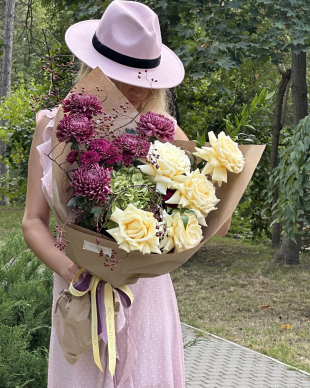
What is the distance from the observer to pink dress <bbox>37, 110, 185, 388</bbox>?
62.8 inches

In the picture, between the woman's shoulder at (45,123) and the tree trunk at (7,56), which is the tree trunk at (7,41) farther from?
the woman's shoulder at (45,123)

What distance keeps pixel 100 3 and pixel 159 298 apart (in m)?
5.33

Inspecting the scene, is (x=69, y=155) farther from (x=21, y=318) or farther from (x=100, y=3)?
(x=100, y=3)

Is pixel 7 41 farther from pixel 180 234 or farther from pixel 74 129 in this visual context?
pixel 180 234

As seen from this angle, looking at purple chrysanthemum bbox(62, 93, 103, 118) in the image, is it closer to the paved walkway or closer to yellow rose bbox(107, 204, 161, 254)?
yellow rose bbox(107, 204, 161, 254)

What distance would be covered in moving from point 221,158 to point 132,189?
253 mm

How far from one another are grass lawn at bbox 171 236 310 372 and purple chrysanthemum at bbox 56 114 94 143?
3.62 metres

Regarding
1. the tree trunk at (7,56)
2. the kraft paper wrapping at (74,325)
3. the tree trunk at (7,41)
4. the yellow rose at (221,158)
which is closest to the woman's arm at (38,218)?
the kraft paper wrapping at (74,325)

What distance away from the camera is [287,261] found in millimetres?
8328

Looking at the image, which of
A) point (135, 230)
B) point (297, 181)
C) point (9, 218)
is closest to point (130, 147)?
point (135, 230)

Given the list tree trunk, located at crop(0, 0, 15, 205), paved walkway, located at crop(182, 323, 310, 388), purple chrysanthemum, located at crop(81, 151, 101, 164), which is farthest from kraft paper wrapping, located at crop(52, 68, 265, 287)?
tree trunk, located at crop(0, 0, 15, 205)

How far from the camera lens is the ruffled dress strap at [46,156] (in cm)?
149

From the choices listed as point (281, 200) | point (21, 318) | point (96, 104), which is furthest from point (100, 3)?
point (96, 104)

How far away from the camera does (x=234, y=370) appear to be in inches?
164
